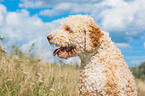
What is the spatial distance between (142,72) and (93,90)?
13189 millimetres

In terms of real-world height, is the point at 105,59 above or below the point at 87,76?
above

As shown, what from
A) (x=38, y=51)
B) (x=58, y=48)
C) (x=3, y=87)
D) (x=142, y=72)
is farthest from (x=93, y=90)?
(x=142, y=72)

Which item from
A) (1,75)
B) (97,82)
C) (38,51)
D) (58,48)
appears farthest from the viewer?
(38,51)

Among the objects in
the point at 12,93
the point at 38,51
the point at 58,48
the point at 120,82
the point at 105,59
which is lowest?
the point at 12,93

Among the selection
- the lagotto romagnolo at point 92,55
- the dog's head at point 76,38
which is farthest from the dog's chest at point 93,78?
the dog's head at point 76,38

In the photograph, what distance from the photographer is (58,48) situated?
128 inches

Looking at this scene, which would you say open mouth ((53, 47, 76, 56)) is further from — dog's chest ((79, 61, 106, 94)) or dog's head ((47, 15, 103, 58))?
dog's chest ((79, 61, 106, 94))

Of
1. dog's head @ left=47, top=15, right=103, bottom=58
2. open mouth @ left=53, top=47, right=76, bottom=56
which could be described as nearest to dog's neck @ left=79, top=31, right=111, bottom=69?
dog's head @ left=47, top=15, right=103, bottom=58

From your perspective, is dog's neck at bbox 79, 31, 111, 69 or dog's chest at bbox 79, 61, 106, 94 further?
dog's neck at bbox 79, 31, 111, 69

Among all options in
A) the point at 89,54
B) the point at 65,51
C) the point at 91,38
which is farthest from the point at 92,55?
the point at 65,51

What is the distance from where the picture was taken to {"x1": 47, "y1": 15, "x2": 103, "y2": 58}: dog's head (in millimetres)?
3098

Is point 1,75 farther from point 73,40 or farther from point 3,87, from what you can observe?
point 73,40

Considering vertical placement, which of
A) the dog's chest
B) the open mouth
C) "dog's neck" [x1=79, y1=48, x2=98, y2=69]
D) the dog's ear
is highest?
the dog's ear

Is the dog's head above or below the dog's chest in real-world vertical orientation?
above
